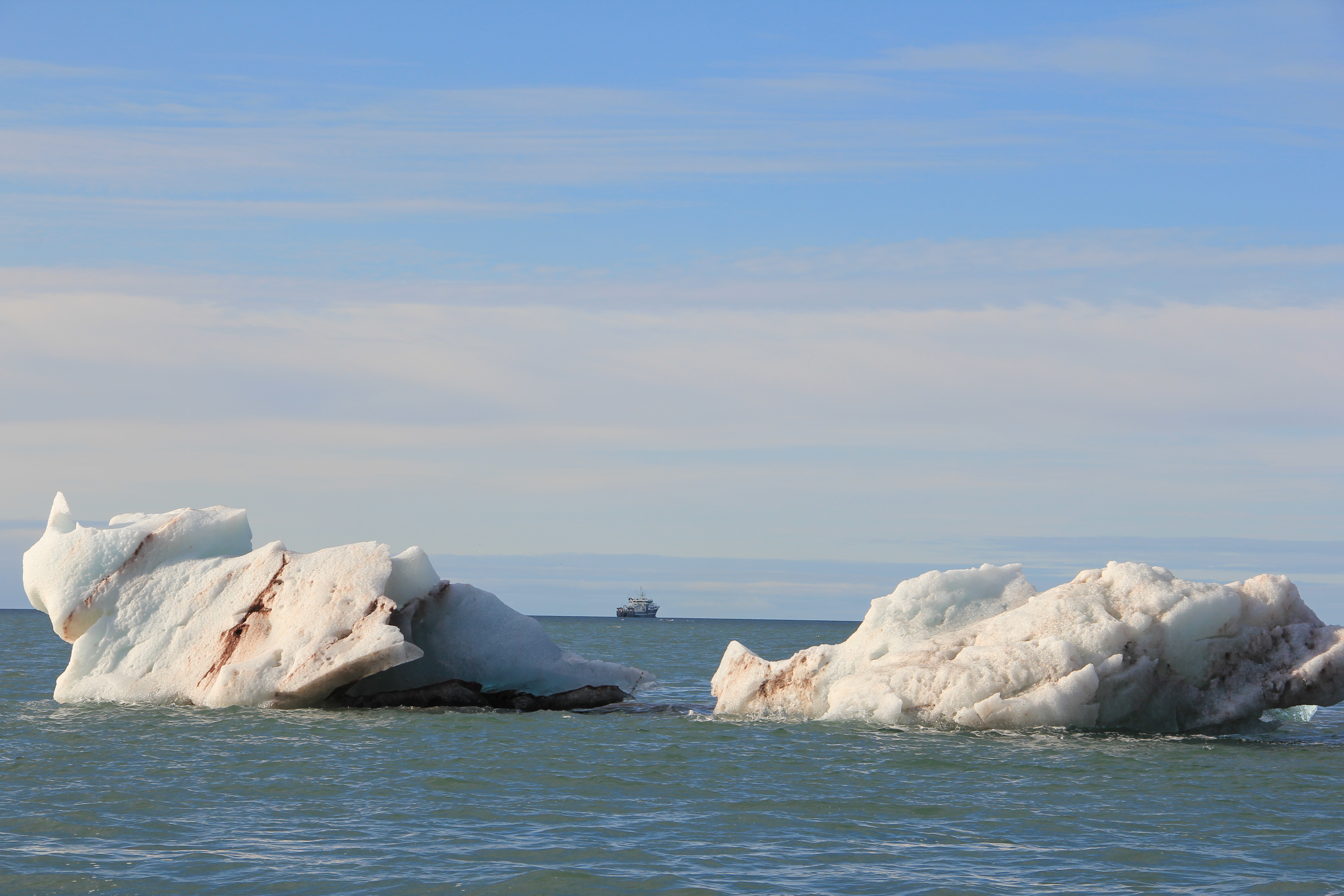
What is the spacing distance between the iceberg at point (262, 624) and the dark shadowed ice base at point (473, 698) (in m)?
0.03

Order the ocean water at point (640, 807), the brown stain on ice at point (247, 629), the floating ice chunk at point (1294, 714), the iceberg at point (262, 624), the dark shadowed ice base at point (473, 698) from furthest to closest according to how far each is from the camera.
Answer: the dark shadowed ice base at point (473, 698), the brown stain on ice at point (247, 629), the iceberg at point (262, 624), the floating ice chunk at point (1294, 714), the ocean water at point (640, 807)

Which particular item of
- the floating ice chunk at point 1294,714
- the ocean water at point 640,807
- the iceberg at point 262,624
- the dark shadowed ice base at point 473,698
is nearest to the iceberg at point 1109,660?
the ocean water at point 640,807

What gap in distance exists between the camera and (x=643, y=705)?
25.0 meters

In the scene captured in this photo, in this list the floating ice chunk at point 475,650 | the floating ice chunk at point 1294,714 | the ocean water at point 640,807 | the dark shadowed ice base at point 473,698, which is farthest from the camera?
the floating ice chunk at point 475,650

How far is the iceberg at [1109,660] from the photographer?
A: 752 inches

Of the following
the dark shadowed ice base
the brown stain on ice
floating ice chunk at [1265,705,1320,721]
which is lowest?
the dark shadowed ice base

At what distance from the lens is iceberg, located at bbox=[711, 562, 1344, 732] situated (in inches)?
752

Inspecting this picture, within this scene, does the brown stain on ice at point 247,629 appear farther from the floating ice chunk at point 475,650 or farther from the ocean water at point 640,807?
the floating ice chunk at point 475,650

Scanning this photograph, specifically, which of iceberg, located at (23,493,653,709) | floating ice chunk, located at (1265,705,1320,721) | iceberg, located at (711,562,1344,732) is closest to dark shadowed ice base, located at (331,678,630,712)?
iceberg, located at (23,493,653,709)

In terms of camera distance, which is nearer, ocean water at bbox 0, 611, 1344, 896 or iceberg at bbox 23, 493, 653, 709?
ocean water at bbox 0, 611, 1344, 896

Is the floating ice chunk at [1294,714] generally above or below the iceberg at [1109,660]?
below

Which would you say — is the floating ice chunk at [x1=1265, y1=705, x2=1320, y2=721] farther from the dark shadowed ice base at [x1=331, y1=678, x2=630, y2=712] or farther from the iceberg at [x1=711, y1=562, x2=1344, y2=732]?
the dark shadowed ice base at [x1=331, y1=678, x2=630, y2=712]

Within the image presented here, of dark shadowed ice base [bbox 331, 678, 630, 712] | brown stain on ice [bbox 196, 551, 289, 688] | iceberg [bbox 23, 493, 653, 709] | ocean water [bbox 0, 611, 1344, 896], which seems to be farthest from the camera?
dark shadowed ice base [bbox 331, 678, 630, 712]

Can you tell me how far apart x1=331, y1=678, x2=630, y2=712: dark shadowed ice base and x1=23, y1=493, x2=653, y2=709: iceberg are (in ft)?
0.09
